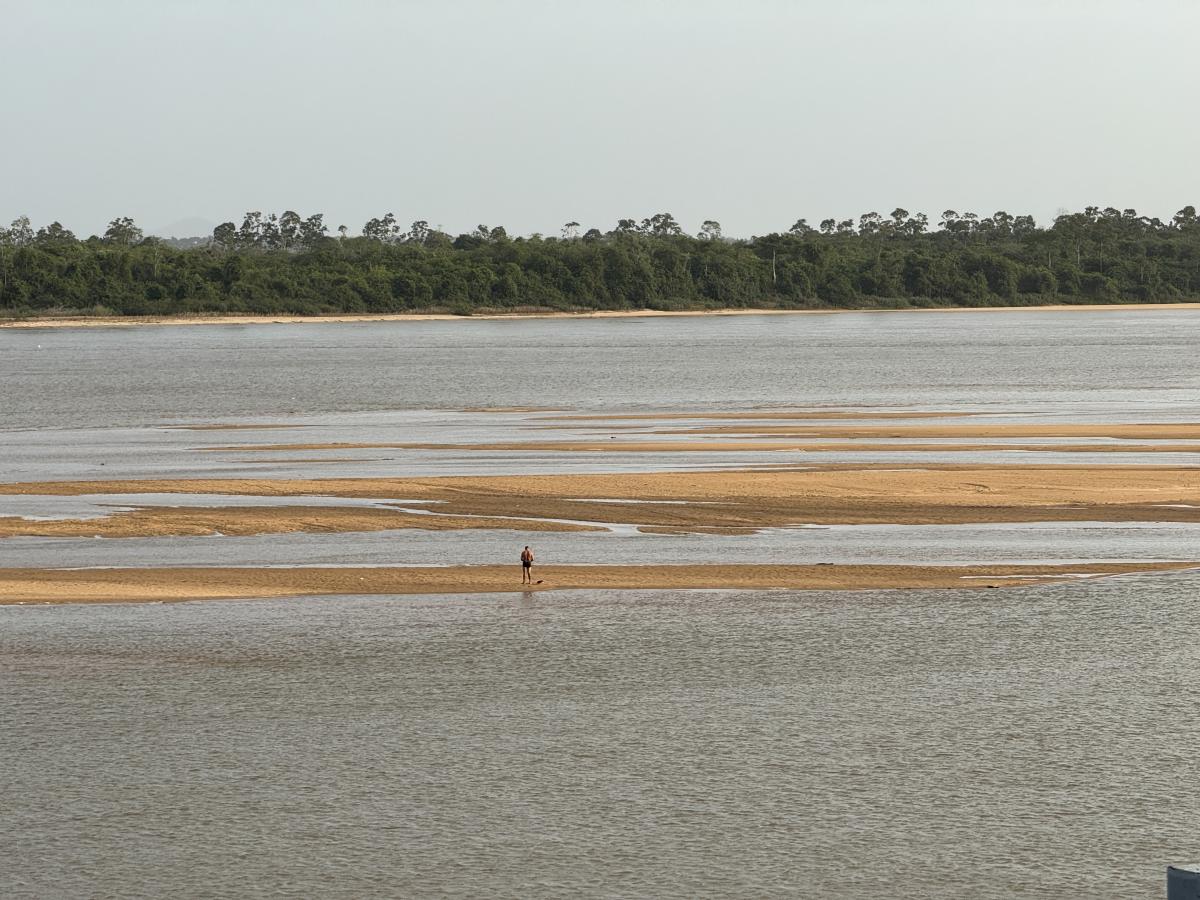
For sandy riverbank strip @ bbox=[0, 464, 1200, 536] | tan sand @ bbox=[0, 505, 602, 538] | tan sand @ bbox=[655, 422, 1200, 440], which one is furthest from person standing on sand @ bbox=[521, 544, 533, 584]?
tan sand @ bbox=[655, 422, 1200, 440]

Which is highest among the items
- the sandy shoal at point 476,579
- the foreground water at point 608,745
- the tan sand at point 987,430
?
the tan sand at point 987,430

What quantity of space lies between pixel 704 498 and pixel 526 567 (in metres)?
8.78

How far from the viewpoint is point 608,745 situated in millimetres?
15055

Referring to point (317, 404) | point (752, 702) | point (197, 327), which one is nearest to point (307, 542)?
point (752, 702)

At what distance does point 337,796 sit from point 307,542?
12.5 meters

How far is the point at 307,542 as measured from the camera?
85.2ft

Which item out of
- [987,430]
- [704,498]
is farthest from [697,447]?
[704,498]

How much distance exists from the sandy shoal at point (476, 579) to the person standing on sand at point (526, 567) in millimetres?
122

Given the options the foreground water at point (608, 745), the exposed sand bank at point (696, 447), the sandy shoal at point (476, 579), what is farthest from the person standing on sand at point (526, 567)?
the exposed sand bank at point (696, 447)

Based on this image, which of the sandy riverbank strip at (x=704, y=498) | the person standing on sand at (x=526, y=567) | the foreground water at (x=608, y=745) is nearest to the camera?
the foreground water at (x=608, y=745)

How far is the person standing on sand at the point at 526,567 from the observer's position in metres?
21.6

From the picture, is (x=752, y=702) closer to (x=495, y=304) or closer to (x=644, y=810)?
(x=644, y=810)

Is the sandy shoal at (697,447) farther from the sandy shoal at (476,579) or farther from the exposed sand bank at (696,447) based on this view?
the sandy shoal at (476,579)

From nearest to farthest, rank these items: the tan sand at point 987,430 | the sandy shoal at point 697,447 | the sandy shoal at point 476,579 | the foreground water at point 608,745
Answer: the foreground water at point 608,745
the sandy shoal at point 476,579
the sandy shoal at point 697,447
the tan sand at point 987,430
